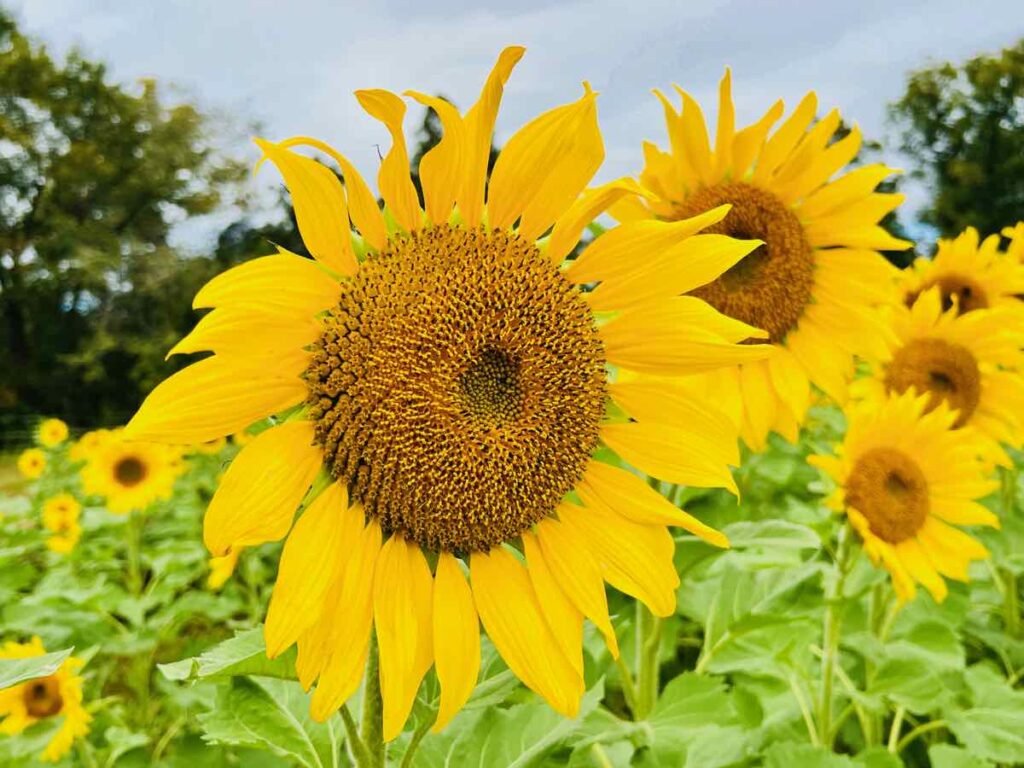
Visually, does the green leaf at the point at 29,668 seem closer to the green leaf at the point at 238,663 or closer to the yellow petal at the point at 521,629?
the green leaf at the point at 238,663

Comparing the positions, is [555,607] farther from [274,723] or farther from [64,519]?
→ [64,519]

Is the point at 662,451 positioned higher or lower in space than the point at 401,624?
higher

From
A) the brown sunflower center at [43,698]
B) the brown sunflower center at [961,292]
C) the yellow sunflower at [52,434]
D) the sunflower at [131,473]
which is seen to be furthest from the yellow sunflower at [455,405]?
the yellow sunflower at [52,434]

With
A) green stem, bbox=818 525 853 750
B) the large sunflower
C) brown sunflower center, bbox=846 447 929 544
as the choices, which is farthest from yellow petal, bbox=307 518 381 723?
brown sunflower center, bbox=846 447 929 544

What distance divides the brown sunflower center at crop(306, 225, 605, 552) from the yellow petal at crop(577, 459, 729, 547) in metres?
0.04

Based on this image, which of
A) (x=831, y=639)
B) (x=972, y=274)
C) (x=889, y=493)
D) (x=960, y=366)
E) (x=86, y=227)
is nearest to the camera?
(x=831, y=639)

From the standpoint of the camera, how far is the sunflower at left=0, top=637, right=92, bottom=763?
8.69 feet

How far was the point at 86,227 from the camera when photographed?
1068 inches

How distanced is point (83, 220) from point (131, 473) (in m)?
26.5

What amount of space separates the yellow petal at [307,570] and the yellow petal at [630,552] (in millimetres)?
369

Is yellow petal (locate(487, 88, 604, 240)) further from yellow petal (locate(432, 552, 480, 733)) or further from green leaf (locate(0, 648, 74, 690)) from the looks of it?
green leaf (locate(0, 648, 74, 690))

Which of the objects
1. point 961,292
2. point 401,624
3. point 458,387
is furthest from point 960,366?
point 401,624

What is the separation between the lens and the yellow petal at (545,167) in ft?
3.95

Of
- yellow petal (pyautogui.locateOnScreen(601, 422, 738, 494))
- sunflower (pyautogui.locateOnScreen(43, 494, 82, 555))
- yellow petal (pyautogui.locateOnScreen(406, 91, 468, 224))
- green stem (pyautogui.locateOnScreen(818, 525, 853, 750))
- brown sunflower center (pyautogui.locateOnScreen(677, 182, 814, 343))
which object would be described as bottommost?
green stem (pyautogui.locateOnScreen(818, 525, 853, 750))
